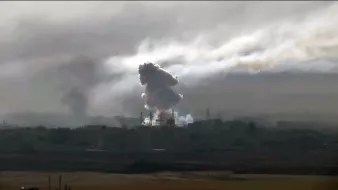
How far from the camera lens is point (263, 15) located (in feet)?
10.8

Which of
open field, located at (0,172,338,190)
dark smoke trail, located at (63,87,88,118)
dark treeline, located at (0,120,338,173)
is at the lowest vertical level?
open field, located at (0,172,338,190)

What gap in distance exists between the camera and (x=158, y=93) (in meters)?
3.31

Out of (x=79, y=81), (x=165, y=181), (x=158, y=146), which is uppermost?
(x=79, y=81)

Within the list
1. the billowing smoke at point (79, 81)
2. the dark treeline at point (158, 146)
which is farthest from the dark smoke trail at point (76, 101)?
the dark treeline at point (158, 146)

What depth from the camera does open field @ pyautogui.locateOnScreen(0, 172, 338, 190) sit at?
340 centimetres

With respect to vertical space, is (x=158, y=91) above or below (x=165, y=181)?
above

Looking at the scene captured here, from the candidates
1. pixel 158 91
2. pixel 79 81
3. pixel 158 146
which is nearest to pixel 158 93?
pixel 158 91

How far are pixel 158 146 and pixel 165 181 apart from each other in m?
0.26

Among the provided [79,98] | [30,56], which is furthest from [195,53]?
[30,56]

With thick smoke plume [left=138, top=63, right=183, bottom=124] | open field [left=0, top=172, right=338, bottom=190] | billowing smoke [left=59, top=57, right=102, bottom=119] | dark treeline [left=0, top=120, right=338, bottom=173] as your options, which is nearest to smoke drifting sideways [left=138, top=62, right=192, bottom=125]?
thick smoke plume [left=138, top=63, right=183, bottom=124]

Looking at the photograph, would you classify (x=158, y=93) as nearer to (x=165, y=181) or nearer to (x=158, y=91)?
(x=158, y=91)

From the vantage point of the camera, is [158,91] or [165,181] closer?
[158,91]

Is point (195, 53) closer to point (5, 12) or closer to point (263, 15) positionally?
point (263, 15)

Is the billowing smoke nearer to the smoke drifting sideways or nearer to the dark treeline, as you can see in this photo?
the dark treeline
